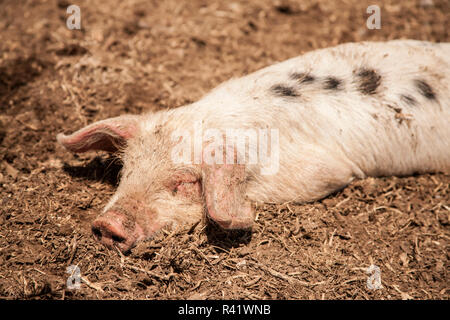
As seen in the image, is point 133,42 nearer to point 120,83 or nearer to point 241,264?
point 120,83

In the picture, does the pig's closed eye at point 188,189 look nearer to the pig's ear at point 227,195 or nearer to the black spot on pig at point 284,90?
the pig's ear at point 227,195

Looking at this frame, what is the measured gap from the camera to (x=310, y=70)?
3.76 metres

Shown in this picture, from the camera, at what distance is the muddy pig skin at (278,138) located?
124 inches

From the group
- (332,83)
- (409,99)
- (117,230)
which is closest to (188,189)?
(117,230)

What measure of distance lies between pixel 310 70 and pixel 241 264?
70.7 inches

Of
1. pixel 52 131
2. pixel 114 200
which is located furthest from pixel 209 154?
pixel 52 131

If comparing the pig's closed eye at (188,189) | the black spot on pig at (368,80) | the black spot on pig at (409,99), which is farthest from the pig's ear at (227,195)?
the black spot on pig at (409,99)

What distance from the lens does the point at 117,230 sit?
3.01 meters

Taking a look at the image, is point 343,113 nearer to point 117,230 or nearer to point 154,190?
point 154,190

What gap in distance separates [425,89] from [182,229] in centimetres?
247

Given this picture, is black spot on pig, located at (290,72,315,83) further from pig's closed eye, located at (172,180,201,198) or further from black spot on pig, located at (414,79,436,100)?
pig's closed eye, located at (172,180,201,198)

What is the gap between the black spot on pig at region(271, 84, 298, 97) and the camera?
3592 millimetres
